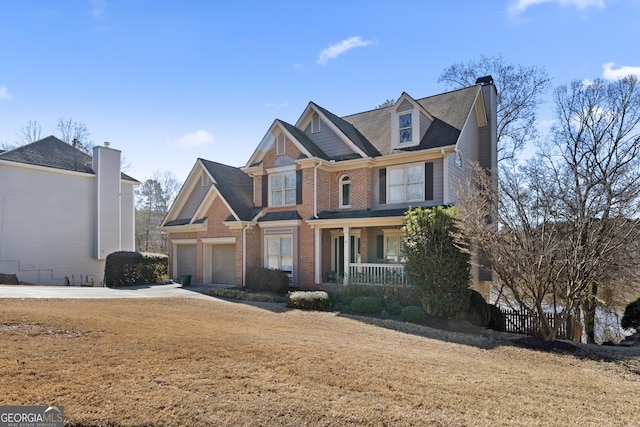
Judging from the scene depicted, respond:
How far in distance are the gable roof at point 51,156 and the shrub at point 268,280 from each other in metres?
14.4

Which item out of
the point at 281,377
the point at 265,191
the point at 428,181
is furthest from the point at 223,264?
the point at 281,377

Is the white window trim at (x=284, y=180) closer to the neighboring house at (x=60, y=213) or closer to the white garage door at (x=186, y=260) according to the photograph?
the white garage door at (x=186, y=260)

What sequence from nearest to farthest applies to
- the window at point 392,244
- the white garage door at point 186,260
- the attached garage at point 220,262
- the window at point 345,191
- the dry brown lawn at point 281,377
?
the dry brown lawn at point 281,377 < the window at point 392,244 < the window at point 345,191 < the attached garage at point 220,262 < the white garage door at point 186,260

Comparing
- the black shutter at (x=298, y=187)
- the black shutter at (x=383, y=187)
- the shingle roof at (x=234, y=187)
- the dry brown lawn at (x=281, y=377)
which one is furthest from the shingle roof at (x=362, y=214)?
the dry brown lawn at (x=281, y=377)

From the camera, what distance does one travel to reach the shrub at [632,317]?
17.6 metres

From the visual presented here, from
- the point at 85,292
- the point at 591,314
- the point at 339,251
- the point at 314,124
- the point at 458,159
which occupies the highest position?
the point at 314,124

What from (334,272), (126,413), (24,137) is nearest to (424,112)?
(334,272)

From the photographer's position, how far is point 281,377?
6090 mm

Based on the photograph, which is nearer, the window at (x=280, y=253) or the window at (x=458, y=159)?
the window at (x=458, y=159)

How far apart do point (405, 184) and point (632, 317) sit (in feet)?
37.9

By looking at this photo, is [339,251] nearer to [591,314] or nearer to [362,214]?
[362,214]

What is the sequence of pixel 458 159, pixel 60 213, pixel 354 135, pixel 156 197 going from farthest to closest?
1. pixel 156 197
2. pixel 60 213
3. pixel 354 135
4. pixel 458 159

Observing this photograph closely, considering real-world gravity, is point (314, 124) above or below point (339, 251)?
above

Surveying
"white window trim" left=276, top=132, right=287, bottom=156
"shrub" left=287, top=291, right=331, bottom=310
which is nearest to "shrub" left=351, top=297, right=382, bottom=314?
"shrub" left=287, top=291, right=331, bottom=310
